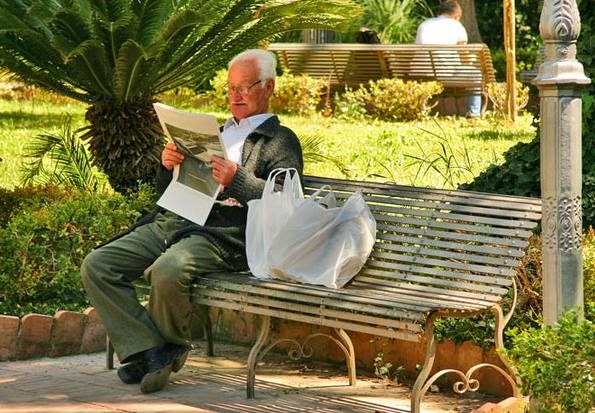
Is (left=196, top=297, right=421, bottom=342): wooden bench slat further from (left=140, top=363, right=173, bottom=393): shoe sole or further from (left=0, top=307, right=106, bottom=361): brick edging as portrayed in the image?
(left=0, top=307, right=106, bottom=361): brick edging

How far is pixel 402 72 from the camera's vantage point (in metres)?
16.3

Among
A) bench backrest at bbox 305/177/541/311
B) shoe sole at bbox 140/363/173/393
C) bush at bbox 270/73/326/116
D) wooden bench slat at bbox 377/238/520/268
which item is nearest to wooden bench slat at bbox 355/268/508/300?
bench backrest at bbox 305/177/541/311

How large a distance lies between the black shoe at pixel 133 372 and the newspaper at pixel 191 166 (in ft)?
2.38

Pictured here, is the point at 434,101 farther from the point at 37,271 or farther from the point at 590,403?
the point at 590,403

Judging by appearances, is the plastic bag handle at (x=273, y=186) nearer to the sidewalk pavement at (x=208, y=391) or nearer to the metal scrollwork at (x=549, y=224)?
the sidewalk pavement at (x=208, y=391)

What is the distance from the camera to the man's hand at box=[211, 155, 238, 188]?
5.94 m

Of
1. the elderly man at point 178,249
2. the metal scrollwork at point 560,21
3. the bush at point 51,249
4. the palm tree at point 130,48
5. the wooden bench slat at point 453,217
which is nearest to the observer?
the metal scrollwork at point 560,21

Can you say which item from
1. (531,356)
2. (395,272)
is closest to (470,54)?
(395,272)

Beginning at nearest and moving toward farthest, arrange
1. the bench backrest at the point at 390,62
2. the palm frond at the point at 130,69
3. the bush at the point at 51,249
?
the bush at the point at 51,249 → the palm frond at the point at 130,69 → the bench backrest at the point at 390,62

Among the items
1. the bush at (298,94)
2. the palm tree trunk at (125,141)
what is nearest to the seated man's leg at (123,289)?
the palm tree trunk at (125,141)

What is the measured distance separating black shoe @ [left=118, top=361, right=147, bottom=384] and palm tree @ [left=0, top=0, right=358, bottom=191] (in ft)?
8.24

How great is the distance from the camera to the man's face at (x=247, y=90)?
6301mm

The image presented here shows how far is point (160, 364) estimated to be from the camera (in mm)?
5883

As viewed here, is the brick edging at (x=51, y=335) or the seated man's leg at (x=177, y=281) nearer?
the seated man's leg at (x=177, y=281)
